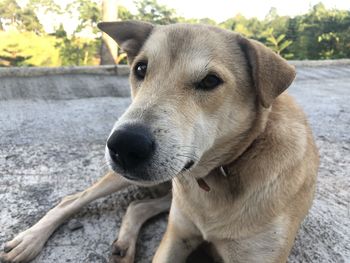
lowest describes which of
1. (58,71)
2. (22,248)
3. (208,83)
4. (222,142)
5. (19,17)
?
(19,17)

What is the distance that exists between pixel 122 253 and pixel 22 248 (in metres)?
0.71

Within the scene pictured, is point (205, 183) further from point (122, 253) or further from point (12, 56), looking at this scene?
point (12, 56)

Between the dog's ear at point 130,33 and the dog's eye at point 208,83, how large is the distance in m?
0.77

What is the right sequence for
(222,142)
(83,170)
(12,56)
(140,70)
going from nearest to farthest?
1. (222,142)
2. (140,70)
3. (83,170)
4. (12,56)

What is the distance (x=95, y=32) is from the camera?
12172mm

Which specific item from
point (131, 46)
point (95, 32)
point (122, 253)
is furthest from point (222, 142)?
point (95, 32)

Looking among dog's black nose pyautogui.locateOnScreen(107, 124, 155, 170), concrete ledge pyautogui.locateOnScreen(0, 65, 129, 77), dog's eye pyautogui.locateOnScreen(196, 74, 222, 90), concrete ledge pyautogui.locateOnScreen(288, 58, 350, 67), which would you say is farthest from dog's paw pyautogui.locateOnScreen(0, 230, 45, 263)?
concrete ledge pyautogui.locateOnScreen(288, 58, 350, 67)

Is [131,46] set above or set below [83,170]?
above

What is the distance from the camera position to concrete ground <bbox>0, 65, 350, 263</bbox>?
2873 millimetres

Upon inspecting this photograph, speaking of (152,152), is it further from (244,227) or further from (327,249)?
(327,249)

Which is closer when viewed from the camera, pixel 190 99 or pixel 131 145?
pixel 131 145

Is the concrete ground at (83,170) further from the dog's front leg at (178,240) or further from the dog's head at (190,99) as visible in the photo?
the dog's head at (190,99)

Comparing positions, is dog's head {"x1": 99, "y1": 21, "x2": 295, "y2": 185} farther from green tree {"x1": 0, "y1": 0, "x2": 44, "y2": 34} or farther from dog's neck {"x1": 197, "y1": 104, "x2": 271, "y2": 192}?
green tree {"x1": 0, "y1": 0, "x2": 44, "y2": 34}

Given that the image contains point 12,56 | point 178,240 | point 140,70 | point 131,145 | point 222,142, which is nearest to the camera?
point 131,145
